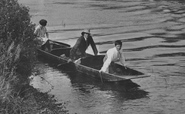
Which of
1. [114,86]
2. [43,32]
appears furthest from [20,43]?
[43,32]

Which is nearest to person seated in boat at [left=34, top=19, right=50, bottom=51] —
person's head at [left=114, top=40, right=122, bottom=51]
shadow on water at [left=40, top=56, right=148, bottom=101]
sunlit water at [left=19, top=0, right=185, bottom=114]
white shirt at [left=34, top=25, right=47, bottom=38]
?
white shirt at [left=34, top=25, right=47, bottom=38]

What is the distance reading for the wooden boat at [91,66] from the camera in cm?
1743

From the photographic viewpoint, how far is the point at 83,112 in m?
15.1

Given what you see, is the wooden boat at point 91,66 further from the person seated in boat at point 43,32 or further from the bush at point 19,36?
the bush at point 19,36

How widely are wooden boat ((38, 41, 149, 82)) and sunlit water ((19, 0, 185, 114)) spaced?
428 millimetres

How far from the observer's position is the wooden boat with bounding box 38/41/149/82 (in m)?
17.4

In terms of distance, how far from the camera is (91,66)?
2033 cm

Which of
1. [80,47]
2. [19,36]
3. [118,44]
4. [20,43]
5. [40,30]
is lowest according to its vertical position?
[80,47]

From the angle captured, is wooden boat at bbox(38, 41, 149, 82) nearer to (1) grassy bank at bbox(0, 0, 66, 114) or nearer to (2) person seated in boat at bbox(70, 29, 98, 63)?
(2) person seated in boat at bbox(70, 29, 98, 63)

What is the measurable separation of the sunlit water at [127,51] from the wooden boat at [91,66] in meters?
0.43

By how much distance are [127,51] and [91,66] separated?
19.3 feet

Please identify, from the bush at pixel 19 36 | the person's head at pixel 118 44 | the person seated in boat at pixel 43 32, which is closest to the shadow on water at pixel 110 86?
the person's head at pixel 118 44

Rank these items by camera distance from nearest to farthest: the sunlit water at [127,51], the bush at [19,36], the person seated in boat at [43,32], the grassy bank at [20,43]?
the grassy bank at [20,43], the bush at [19,36], the sunlit water at [127,51], the person seated in boat at [43,32]

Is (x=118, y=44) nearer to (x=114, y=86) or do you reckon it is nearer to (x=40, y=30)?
(x=114, y=86)
